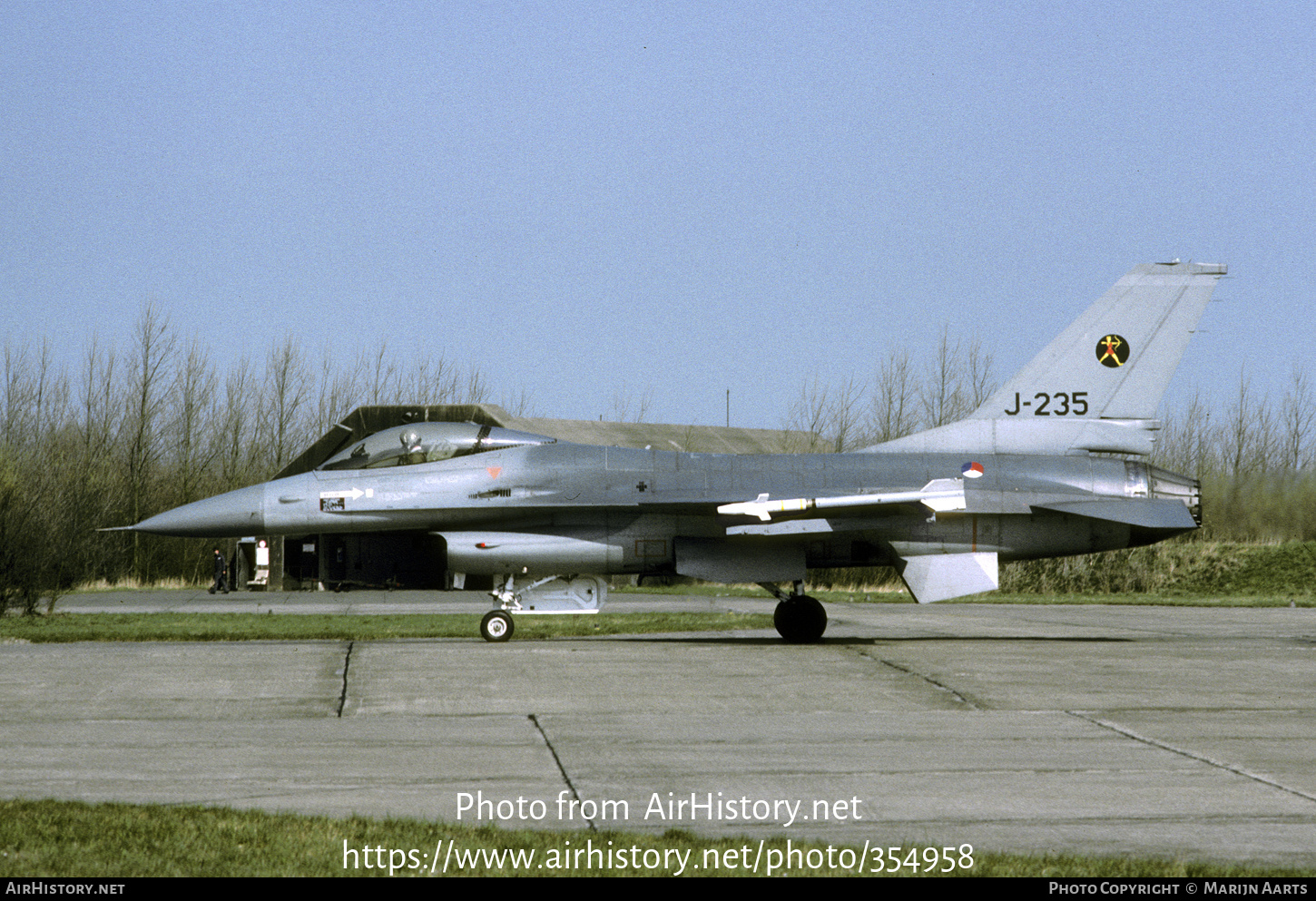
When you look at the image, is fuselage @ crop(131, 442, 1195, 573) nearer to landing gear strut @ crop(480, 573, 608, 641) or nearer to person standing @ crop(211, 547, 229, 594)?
landing gear strut @ crop(480, 573, 608, 641)

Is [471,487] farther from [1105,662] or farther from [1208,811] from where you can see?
[1208,811]

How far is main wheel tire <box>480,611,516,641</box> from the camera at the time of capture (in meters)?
15.6

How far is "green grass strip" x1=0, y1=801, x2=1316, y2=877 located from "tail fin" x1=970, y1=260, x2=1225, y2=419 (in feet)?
37.8

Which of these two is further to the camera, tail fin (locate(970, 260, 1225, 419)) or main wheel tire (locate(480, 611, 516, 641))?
tail fin (locate(970, 260, 1225, 419))

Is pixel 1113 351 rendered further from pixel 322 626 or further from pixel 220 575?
pixel 220 575

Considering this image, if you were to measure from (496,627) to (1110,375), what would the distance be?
8.68 m

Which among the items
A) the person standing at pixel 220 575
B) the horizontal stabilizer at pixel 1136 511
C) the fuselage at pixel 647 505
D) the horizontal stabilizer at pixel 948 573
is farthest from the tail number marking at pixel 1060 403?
the person standing at pixel 220 575

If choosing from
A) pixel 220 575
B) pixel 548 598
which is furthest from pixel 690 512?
pixel 220 575

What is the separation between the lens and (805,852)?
5645 millimetres

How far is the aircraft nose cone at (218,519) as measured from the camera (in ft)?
51.3

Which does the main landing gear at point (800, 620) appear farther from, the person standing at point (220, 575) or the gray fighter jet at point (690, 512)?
the person standing at point (220, 575)

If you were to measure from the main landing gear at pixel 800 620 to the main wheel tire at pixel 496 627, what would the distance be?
10.9 feet

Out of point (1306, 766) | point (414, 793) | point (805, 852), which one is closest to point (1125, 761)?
point (1306, 766)

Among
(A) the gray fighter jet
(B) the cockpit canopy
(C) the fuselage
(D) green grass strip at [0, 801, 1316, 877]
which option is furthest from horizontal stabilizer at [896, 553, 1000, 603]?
(D) green grass strip at [0, 801, 1316, 877]
